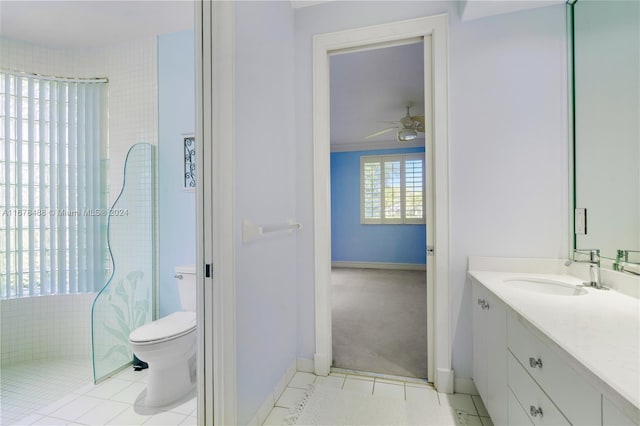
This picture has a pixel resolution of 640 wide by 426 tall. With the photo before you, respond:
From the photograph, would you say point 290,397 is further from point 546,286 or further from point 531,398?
point 546,286

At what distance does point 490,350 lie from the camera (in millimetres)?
1444

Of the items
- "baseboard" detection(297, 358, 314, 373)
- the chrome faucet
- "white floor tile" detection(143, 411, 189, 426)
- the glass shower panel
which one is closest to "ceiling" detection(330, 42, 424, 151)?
the glass shower panel

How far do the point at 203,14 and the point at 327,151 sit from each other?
1064 millimetres

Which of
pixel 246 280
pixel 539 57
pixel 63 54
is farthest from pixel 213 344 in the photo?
pixel 539 57

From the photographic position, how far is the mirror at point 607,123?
4.07ft

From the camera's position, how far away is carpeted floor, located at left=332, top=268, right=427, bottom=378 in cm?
219

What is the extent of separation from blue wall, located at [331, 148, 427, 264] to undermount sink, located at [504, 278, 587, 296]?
417 cm

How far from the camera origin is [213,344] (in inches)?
49.7

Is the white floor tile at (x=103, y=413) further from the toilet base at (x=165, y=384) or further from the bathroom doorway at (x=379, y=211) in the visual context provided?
the bathroom doorway at (x=379, y=211)

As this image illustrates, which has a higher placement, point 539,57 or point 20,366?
point 539,57

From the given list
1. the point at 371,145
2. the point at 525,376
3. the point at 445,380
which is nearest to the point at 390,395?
the point at 445,380

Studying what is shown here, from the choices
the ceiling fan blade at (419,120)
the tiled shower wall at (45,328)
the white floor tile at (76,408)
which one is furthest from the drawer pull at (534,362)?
the ceiling fan blade at (419,120)

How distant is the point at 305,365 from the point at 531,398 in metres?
1.43

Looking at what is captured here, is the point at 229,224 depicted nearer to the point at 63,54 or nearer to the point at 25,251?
the point at 25,251
